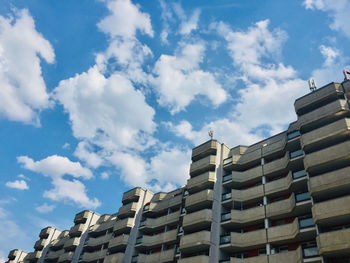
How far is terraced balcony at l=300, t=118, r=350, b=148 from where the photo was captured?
90.6ft

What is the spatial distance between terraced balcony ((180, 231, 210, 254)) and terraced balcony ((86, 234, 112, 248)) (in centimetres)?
1890

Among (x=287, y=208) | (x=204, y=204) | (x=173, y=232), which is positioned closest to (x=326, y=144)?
(x=287, y=208)

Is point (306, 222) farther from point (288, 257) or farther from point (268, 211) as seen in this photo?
point (268, 211)

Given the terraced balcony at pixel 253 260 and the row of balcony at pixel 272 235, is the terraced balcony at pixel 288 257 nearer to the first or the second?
the terraced balcony at pixel 253 260

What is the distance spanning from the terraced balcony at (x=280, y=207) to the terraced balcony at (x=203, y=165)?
1026 cm

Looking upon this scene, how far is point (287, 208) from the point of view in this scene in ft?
95.6

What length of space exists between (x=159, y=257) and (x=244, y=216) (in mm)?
12920

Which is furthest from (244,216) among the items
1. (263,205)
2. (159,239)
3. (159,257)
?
(159,239)

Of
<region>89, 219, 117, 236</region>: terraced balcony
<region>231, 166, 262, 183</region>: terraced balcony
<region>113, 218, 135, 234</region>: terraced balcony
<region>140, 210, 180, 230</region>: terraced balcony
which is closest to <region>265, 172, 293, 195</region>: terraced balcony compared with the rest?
<region>231, 166, 262, 183</region>: terraced balcony

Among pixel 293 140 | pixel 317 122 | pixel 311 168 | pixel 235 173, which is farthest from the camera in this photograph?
pixel 235 173

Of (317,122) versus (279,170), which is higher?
(317,122)

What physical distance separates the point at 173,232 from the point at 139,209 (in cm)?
1019

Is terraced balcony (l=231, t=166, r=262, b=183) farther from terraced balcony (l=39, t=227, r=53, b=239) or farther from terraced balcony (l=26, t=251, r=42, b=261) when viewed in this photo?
terraced balcony (l=26, t=251, r=42, b=261)

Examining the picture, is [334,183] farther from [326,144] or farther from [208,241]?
[208,241]
